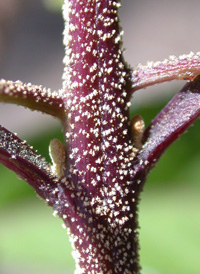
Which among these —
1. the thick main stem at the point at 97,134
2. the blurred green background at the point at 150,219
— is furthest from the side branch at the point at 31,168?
the blurred green background at the point at 150,219

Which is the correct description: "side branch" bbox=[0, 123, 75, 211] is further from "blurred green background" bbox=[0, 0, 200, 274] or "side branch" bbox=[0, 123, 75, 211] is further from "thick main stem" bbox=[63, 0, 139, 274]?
"blurred green background" bbox=[0, 0, 200, 274]

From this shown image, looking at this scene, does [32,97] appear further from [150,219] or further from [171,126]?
[150,219]

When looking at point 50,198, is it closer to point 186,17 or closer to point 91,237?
point 91,237

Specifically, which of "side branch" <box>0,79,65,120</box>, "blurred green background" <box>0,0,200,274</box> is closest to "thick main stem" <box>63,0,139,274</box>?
"side branch" <box>0,79,65,120</box>

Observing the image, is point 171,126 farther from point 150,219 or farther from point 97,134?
point 150,219

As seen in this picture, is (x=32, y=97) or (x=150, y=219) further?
(x=150, y=219)

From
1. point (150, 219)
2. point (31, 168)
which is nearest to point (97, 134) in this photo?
point (31, 168)
